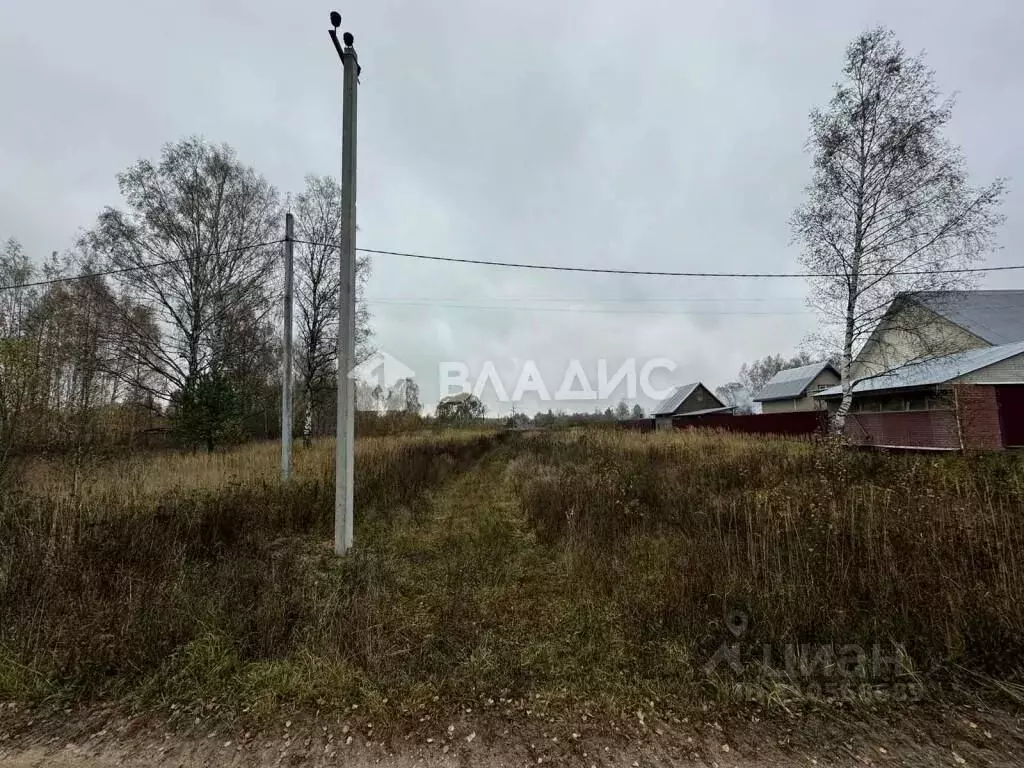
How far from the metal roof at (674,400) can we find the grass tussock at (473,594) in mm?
41142

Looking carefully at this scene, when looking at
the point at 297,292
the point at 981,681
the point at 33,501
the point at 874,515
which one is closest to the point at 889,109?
the point at 874,515

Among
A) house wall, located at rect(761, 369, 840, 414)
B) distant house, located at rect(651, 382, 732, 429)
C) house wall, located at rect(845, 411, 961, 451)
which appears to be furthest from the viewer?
distant house, located at rect(651, 382, 732, 429)

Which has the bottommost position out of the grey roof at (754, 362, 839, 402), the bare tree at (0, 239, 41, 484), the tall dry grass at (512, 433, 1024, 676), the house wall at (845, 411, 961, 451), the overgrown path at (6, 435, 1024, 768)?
the overgrown path at (6, 435, 1024, 768)

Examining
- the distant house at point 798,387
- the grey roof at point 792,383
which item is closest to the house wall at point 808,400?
the distant house at point 798,387

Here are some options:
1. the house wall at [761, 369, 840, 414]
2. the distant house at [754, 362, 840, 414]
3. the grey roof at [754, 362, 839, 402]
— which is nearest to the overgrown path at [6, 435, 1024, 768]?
the distant house at [754, 362, 840, 414]

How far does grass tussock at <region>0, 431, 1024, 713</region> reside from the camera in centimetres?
235

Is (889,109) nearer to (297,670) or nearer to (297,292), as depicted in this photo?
(297,670)

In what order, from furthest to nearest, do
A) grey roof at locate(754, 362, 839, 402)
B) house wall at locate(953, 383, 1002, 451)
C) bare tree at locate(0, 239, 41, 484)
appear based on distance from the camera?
1. grey roof at locate(754, 362, 839, 402)
2. house wall at locate(953, 383, 1002, 451)
3. bare tree at locate(0, 239, 41, 484)

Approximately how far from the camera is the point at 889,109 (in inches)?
438

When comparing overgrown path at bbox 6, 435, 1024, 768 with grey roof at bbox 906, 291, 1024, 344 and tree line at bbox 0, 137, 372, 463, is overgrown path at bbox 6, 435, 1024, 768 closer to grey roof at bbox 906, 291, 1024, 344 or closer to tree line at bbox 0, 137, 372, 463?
tree line at bbox 0, 137, 372, 463

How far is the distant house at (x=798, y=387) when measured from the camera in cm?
3133

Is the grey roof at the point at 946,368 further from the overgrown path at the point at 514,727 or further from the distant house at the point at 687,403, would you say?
the distant house at the point at 687,403

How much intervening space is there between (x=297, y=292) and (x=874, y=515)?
19.0 metres

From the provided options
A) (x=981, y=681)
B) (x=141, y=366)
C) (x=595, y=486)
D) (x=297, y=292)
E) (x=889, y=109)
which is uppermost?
(x=889, y=109)
